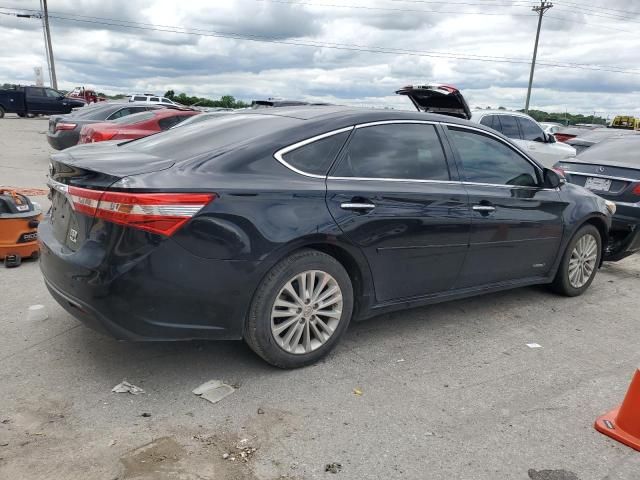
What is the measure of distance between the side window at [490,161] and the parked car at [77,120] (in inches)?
425

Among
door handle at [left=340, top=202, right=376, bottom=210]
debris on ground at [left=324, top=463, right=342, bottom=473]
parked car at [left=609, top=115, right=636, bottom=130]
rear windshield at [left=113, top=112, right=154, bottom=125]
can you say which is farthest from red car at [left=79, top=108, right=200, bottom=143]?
parked car at [left=609, top=115, right=636, bottom=130]

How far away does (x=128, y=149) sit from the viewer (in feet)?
12.8

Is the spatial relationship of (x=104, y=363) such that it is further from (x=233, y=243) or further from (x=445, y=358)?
(x=445, y=358)

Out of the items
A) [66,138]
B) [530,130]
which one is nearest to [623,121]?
[530,130]

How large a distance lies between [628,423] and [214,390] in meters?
2.30

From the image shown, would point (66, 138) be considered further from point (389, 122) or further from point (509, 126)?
point (389, 122)

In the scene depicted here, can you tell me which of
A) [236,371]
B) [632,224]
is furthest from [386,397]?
[632,224]

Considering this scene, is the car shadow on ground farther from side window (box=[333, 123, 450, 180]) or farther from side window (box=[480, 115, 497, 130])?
side window (box=[480, 115, 497, 130])

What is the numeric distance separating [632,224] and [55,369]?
582cm

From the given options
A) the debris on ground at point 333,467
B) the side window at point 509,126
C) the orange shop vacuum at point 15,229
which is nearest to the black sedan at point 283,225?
the debris on ground at point 333,467

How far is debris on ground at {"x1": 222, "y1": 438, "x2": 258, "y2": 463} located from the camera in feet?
9.04

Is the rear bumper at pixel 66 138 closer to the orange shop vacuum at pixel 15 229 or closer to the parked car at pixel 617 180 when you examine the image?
the orange shop vacuum at pixel 15 229

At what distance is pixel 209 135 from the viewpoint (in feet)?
12.6

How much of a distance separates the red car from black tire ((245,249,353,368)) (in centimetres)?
731
